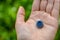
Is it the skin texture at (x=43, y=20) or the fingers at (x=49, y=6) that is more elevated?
the fingers at (x=49, y=6)

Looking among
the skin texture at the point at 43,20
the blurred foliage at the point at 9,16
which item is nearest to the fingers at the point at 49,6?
the skin texture at the point at 43,20

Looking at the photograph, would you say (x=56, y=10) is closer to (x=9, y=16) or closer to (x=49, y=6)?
(x=49, y=6)

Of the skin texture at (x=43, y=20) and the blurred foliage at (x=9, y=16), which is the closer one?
the skin texture at (x=43, y=20)

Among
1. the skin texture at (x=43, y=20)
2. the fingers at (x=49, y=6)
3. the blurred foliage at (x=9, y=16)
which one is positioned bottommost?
the blurred foliage at (x=9, y=16)

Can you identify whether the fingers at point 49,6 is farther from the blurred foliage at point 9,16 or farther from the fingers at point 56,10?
the blurred foliage at point 9,16

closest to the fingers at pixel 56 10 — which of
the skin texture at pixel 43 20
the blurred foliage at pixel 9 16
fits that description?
the skin texture at pixel 43 20

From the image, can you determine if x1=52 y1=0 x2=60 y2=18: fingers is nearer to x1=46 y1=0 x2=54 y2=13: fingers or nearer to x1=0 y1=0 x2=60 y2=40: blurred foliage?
x1=46 y1=0 x2=54 y2=13: fingers

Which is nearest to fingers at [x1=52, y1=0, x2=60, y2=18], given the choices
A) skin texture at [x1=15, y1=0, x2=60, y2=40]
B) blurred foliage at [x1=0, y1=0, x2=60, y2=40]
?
skin texture at [x1=15, y1=0, x2=60, y2=40]

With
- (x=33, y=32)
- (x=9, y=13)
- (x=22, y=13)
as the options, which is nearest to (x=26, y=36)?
(x=33, y=32)

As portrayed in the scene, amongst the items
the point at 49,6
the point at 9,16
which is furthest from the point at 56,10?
the point at 9,16
